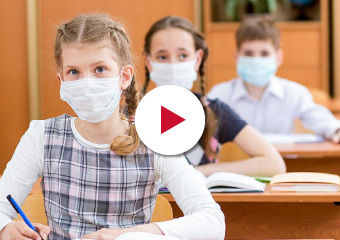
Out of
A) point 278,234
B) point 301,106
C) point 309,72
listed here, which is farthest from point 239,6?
A: point 278,234

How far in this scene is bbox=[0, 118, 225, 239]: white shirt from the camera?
1.42 meters

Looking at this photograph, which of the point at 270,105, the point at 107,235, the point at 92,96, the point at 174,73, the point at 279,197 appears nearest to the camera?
the point at 107,235

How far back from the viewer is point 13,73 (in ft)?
14.4

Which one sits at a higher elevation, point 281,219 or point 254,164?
point 254,164

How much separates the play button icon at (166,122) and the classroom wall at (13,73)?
294cm

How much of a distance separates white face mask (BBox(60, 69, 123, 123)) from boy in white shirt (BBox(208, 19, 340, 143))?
7.08 feet

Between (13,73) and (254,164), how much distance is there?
2402 mm

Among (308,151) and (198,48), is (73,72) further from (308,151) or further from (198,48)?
(308,151)

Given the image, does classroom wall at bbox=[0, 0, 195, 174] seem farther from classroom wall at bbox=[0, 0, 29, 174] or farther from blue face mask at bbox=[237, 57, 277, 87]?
blue face mask at bbox=[237, 57, 277, 87]

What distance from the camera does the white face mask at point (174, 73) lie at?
2.54m

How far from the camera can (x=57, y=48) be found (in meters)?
1.59

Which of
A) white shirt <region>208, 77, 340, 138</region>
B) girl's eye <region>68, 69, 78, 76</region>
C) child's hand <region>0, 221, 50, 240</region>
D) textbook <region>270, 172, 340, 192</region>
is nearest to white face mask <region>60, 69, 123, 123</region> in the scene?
girl's eye <region>68, 69, 78, 76</region>

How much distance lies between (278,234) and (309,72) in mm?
3789

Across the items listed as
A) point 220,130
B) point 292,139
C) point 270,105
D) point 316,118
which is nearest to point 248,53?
point 270,105
